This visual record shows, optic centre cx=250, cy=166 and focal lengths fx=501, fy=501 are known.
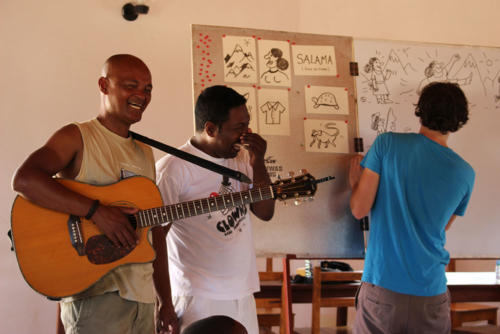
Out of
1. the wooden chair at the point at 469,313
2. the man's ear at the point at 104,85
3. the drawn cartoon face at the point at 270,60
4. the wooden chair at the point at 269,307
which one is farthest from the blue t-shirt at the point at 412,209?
the wooden chair at the point at 469,313

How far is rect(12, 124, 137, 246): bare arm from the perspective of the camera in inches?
65.0

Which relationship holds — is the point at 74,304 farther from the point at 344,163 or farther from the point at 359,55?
the point at 359,55

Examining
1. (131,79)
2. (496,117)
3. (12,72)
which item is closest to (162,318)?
(131,79)

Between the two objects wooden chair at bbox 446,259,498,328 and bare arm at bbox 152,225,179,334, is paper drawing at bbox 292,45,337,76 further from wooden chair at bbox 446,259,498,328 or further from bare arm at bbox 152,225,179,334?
wooden chair at bbox 446,259,498,328

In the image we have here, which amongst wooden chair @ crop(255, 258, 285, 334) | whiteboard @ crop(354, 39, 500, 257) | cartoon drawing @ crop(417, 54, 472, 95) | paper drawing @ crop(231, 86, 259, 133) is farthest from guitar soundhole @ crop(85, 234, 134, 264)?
wooden chair @ crop(255, 258, 285, 334)

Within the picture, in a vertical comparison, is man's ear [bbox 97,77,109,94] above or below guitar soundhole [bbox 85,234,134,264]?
above

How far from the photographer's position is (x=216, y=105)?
2322 mm

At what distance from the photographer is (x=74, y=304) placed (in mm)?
1686

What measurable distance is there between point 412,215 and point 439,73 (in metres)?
1.30

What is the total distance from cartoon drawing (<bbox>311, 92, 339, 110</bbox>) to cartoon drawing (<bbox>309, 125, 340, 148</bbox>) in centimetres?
14

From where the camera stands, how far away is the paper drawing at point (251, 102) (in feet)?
9.36

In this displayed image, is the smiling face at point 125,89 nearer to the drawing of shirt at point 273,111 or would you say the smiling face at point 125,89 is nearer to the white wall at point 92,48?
the drawing of shirt at point 273,111

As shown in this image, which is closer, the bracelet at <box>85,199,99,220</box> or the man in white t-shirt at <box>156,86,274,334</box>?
the bracelet at <box>85,199,99,220</box>

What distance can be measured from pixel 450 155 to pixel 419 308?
2.42 ft
